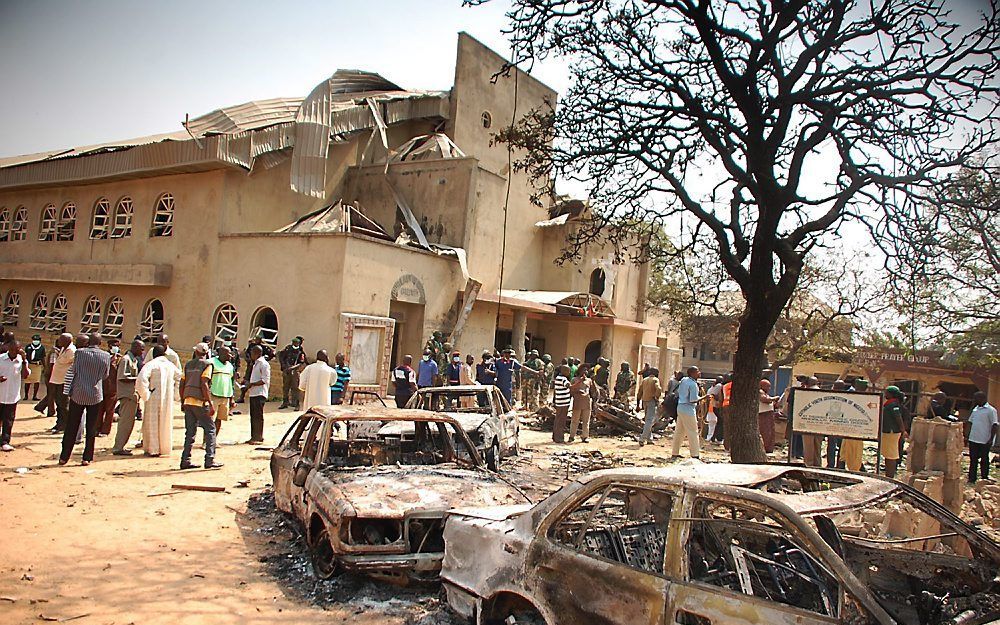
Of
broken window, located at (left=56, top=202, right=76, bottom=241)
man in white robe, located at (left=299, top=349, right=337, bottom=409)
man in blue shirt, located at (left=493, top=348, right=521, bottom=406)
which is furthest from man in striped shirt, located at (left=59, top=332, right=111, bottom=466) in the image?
broken window, located at (left=56, top=202, right=76, bottom=241)

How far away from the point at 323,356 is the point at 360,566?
7257 mm

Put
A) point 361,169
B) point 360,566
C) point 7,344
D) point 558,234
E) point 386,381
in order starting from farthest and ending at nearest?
point 558,234
point 361,169
point 386,381
point 7,344
point 360,566

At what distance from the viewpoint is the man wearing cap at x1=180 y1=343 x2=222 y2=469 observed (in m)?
9.38

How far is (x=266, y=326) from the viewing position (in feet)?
64.1

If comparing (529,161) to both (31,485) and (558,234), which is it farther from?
(558,234)

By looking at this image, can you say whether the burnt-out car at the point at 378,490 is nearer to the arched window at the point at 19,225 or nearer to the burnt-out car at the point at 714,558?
the burnt-out car at the point at 714,558

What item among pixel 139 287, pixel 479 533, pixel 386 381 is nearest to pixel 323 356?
pixel 386 381

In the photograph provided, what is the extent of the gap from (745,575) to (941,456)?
24.1ft

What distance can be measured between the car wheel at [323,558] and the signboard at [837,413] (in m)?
6.74

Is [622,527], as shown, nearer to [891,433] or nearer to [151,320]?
[891,433]

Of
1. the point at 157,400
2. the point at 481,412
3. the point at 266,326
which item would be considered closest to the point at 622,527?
the point at 481,412

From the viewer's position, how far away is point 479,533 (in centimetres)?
427

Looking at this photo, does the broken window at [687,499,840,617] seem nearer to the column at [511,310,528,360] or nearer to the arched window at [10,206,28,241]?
the column at [511,310,528,360]

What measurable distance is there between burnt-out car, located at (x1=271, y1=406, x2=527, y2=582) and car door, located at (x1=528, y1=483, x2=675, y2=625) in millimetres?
1596
